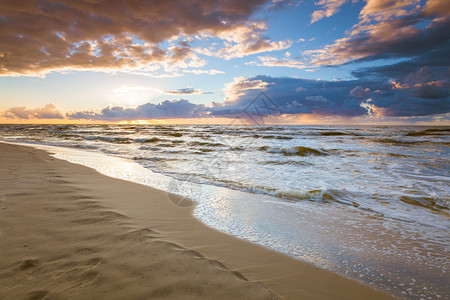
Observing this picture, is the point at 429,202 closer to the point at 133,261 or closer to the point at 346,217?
the point at 346,217

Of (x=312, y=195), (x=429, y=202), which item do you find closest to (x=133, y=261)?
(x=312, y=195)

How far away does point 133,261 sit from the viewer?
2.08 meters

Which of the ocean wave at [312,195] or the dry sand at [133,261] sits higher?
the dry sand at [133,261]

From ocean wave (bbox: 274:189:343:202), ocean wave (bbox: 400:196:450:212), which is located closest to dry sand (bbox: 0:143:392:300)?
ocean wave (bbox: 274:189:343:202)

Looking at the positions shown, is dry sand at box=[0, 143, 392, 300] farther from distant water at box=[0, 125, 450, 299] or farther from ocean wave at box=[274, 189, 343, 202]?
ocean wave at box=[274, 189, 343, 202]

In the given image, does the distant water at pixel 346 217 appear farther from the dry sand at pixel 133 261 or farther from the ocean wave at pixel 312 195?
the dry sand at pixel 133 261

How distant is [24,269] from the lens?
188cm

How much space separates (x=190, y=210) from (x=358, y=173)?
6.26m

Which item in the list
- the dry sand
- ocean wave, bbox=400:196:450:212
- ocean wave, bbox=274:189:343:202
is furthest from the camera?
ocean wave, bbox=274:189:343:202

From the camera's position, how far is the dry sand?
5.69 feet

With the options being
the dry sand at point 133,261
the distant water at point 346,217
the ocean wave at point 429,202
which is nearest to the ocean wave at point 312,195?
the distant water at point 346,217

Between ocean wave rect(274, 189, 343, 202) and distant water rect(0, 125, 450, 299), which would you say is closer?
distant water rect(0, 125, 450, 299)

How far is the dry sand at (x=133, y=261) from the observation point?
68.2 inches

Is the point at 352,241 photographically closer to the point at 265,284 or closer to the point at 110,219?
the point at 265,284
